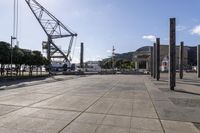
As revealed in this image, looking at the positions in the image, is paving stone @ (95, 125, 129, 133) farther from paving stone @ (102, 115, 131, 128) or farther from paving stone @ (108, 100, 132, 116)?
paving stone @ (108, 100, 132, 116)

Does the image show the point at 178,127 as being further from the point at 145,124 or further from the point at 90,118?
the point at 90,118

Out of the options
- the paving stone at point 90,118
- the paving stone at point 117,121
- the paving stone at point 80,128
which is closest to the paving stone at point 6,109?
the paving stone at point 90,118

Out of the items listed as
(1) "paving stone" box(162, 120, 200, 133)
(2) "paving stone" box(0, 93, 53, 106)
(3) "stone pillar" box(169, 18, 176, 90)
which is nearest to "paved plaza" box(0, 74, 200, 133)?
(1) "paving stone" box(162, 120, 200, 133)

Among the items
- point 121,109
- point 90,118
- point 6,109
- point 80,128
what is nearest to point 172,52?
point 121,109

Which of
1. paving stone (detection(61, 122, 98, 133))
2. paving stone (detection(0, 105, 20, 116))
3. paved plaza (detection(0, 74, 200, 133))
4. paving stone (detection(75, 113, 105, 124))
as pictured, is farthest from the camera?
paving stone (detection(0, 105, 20, 116))

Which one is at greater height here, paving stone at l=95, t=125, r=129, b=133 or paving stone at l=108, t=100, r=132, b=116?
paving stone at l=108, t=100, r=132, b=116

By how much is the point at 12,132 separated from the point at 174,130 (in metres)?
4.72

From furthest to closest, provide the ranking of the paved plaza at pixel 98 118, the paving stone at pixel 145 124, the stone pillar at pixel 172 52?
the stone pillar at pixel 172 52 → the paving stone at pixel 145 124 → the paved plaza at pixel 98 118

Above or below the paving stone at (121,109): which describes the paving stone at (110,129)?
below

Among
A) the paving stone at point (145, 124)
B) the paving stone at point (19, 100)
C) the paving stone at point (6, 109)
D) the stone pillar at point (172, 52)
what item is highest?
the stone pillar at point (172, 52)

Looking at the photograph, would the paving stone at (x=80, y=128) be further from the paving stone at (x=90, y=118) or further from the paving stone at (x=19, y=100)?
the paving stone at (x=19, y=100)

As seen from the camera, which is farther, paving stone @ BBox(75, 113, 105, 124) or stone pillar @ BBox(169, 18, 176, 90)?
stone pillar @ BBox(169, 18, 176, 90)

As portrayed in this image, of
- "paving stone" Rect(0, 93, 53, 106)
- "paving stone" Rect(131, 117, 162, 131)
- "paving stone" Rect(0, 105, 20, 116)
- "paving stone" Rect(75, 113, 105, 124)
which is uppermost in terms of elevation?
"paving stone" Rect(0, 93, 53, 106)

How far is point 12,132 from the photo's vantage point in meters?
6.77
